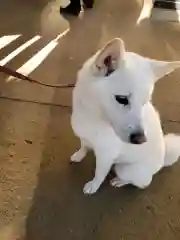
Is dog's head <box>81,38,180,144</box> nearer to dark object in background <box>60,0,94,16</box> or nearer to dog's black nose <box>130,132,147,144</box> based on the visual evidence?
dog's black nose <box>130,132,147,144</box>

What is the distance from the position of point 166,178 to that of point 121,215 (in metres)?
0.28

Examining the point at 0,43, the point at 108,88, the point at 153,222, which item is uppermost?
the point at 108,88

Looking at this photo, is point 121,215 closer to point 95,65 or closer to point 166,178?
point 166,178

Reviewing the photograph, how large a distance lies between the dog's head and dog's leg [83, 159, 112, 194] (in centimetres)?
23

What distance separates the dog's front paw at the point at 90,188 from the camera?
1787 mm

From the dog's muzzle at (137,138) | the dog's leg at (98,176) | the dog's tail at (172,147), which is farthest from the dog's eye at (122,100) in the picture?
the dog's tail at (172,147)

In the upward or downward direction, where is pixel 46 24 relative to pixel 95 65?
downward

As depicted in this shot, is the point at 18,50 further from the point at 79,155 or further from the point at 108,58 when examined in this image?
the point at 108,58

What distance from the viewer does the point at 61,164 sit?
1.91 meters

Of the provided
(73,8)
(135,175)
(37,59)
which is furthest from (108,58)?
(73,8)

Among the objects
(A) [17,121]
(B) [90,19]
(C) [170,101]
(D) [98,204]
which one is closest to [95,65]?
(D) [98,204]

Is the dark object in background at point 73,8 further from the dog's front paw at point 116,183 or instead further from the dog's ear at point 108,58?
the dog's ear at point 108,58

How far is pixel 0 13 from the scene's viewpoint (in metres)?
2.75

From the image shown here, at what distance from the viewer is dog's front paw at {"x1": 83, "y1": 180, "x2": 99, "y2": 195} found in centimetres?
179
